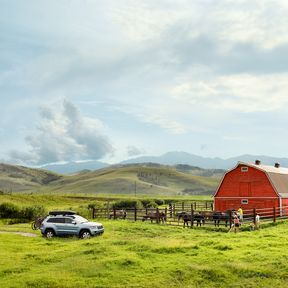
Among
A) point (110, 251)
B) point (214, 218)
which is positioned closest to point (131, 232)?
point (214, 218)

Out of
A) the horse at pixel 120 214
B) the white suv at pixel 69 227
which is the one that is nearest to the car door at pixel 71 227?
the white suv at pixel 69 227

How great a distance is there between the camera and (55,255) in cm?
2502

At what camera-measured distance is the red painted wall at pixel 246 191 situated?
5119cm

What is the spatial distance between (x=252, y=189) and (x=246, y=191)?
75 centimetres

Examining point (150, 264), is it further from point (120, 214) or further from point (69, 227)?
point (120, 214)

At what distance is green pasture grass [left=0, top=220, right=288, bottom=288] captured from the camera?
19.1 meters

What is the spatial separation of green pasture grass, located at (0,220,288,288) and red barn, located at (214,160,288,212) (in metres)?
21.2

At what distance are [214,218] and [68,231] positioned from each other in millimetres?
13512

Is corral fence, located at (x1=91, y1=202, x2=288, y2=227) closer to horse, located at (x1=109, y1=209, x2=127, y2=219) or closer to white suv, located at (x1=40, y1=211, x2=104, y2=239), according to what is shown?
horse, located at (x1=109, y1=209, x2=127, y2=219)

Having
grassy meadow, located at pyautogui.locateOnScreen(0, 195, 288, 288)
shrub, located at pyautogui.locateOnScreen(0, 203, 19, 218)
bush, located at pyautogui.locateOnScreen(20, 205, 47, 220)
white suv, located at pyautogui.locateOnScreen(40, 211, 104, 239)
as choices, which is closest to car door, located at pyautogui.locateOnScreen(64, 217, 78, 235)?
white suv, located at pyautogui.locateOnScreen(40, 211, 104, 239)

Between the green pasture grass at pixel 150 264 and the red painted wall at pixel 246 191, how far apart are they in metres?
21.3

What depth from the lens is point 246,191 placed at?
52938 mm

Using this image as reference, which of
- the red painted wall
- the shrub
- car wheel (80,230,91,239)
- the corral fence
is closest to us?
car wheel (80,230,91,239)

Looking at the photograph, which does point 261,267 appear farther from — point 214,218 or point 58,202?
point 58,202
